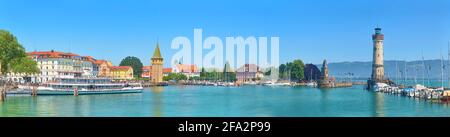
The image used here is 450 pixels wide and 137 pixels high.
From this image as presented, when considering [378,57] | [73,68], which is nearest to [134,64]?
[73,68]

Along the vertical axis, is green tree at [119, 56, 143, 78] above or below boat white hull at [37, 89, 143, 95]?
above

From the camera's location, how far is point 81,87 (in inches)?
1059

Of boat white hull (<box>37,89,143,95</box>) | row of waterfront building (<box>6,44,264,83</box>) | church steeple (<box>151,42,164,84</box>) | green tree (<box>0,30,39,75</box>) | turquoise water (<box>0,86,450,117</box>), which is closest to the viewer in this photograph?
turquoise water (<box>0,86,450,117</box>)

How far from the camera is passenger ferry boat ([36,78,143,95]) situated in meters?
25.3

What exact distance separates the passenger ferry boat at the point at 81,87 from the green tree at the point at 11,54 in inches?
93.3

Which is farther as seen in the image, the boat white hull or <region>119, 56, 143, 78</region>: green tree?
<region>119, 56, 143, 78</region>: green tree

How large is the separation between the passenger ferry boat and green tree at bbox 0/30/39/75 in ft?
7.77

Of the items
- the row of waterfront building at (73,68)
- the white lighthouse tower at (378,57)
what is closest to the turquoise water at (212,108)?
the row of waterfront building at (73,68)

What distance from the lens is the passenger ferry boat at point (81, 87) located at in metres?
25.3

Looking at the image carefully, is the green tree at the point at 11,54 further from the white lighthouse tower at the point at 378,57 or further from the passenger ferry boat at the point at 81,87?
the white lighthouse tower at the point at 378,57

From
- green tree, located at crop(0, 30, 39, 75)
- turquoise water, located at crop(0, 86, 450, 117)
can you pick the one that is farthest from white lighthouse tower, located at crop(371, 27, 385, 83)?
green tree, located at crop(0, 30, 39, 75)

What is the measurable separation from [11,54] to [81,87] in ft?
12.3

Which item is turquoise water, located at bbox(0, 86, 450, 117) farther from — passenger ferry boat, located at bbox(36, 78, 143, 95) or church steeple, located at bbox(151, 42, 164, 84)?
church steeple, located at bbox(151, 42, 164, 84)
